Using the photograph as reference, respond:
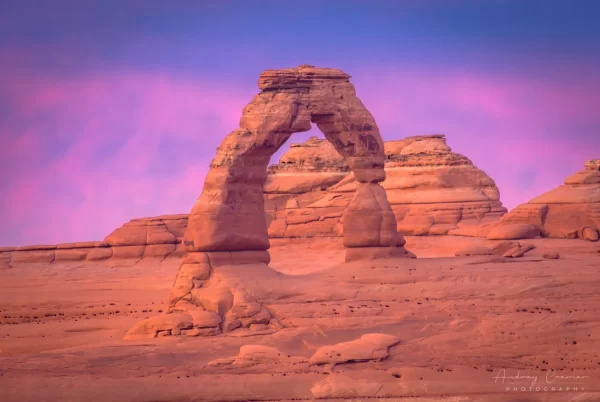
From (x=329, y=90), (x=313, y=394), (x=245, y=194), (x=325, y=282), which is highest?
(x=329, y=90)

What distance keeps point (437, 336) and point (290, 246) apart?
18.7m

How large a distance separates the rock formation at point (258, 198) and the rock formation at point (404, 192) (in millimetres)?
12909

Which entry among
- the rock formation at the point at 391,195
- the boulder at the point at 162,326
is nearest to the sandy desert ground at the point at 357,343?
the boulder at the point at 162,326

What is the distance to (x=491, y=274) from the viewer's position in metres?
28.2

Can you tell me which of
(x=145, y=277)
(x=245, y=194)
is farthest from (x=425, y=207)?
(x=245, y=194)

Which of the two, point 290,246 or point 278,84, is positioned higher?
point 278,84

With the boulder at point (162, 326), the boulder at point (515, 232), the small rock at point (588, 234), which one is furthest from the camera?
the boulder at point (515, 232)

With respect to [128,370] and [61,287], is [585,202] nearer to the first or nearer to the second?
[61,287]

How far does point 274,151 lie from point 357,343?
20.1 feet

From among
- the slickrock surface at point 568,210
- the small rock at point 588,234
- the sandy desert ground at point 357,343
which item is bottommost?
the sandy desert ground at point 357,343

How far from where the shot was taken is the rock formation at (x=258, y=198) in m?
26.5

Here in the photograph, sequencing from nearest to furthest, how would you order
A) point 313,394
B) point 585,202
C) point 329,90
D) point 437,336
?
point 313,394 → point 437,336 → point 329,90 → point 585,202

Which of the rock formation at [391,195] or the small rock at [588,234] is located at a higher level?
the rock formation at [391,195]

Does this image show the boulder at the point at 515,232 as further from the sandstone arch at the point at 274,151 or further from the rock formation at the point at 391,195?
the sandstone arch at the point at 274,151
